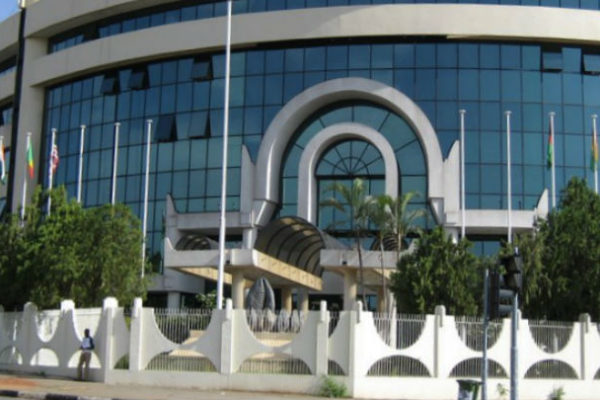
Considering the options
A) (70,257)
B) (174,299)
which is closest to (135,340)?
(70,257)

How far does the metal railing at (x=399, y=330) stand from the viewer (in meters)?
23.3

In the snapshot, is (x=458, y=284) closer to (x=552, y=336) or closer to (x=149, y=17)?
(x=552, y=336)

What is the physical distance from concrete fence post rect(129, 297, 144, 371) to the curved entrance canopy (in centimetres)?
1678

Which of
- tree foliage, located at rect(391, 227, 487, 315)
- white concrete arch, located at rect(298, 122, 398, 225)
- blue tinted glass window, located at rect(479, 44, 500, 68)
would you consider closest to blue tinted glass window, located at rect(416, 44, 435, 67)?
blue tinted glass window, located at rect(479, 44, 500, 68)

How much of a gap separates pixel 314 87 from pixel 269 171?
5.40 meters

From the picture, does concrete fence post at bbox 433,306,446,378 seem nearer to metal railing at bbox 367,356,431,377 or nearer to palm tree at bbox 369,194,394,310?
metal railing at bbox 367,356,431,377

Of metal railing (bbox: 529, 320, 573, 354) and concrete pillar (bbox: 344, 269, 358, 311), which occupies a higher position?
concrete pillar (bbox: 344, 269, 358, 311)

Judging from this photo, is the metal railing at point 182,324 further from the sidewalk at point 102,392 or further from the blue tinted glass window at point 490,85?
the blue tinted glass window at point 490,85

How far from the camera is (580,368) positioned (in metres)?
25.2

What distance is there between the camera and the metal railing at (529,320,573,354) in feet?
82.4

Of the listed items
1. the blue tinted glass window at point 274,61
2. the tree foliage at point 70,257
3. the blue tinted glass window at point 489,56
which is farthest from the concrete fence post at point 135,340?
the blue tinted glass window at point 489,56

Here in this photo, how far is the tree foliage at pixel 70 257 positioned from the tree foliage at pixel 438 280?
31.1 ft

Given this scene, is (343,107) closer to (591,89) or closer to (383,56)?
(383,56)

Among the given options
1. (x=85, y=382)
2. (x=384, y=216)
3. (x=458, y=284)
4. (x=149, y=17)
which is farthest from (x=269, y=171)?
(x=85, y=382)
